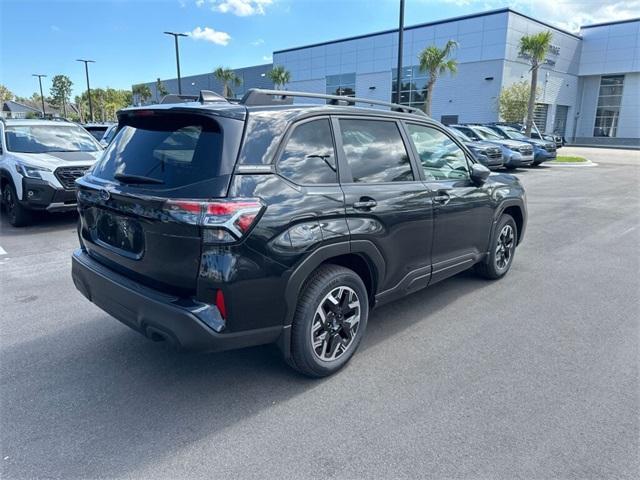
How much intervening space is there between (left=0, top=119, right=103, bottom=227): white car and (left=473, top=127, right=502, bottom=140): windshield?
14.3m

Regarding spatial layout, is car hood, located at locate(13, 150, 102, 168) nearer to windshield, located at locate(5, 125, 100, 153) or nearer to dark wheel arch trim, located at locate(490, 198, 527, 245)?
windshield, located at locate(5, 125, 100, 153)

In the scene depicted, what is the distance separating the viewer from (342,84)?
46406 mm

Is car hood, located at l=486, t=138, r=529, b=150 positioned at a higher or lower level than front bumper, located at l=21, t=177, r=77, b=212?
higher

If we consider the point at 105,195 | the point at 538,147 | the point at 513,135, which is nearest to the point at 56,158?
the point at 105,195

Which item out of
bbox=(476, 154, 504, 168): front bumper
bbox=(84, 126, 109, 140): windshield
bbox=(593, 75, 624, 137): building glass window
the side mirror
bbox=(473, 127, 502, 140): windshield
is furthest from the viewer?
bbox=(593, 75, 624, 137): building glass window

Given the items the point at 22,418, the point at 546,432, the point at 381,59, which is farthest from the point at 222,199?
the point at 381,59

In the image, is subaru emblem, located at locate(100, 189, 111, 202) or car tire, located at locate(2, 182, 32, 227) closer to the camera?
subaru emblem, located at locate(100, 189, 111, 202)

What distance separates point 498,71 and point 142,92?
56924 millimetres

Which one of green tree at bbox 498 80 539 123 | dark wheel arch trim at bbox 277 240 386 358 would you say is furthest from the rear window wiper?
green tree at bbox 498 80 539 123

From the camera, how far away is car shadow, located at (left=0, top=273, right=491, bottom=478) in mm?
2430

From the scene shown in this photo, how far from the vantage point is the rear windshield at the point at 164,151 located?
2650 mm

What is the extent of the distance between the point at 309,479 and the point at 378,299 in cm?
153

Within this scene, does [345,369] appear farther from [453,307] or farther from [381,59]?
[381,59]

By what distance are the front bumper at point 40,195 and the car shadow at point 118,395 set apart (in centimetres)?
438
